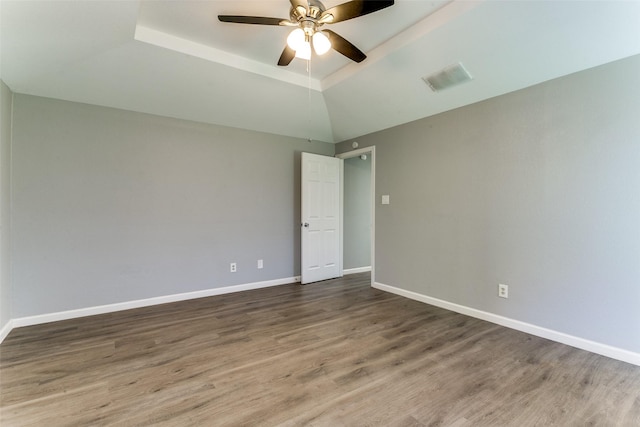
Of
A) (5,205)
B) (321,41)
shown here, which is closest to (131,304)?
(5,205)

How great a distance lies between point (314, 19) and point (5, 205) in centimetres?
323

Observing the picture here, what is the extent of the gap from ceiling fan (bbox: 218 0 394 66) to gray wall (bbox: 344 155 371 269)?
311cm

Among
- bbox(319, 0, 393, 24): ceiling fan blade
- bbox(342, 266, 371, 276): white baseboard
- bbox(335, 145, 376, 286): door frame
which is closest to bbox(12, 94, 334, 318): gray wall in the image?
bbox(335, 145, 376, 286): door frame

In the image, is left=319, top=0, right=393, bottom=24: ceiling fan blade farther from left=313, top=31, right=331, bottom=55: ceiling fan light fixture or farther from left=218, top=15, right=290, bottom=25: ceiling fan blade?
left=218, top=15, right=290, bottom=25: ceiling fan blade

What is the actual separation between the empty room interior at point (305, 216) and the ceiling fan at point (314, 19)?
21 mm

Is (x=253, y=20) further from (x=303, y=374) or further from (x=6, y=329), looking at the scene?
(x=6, y=329)

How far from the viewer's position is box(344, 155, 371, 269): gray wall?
523 centimetres

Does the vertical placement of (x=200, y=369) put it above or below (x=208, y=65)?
below

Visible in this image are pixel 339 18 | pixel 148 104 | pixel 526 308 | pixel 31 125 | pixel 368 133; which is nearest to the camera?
pixel 339 18

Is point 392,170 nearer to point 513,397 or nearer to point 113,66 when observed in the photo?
point 513,397

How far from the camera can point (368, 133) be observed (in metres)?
4.41

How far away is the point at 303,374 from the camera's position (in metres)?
2.03

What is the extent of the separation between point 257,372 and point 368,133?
3535 mm

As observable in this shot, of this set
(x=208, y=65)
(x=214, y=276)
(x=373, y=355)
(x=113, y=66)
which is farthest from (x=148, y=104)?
(x=373, y=355)
